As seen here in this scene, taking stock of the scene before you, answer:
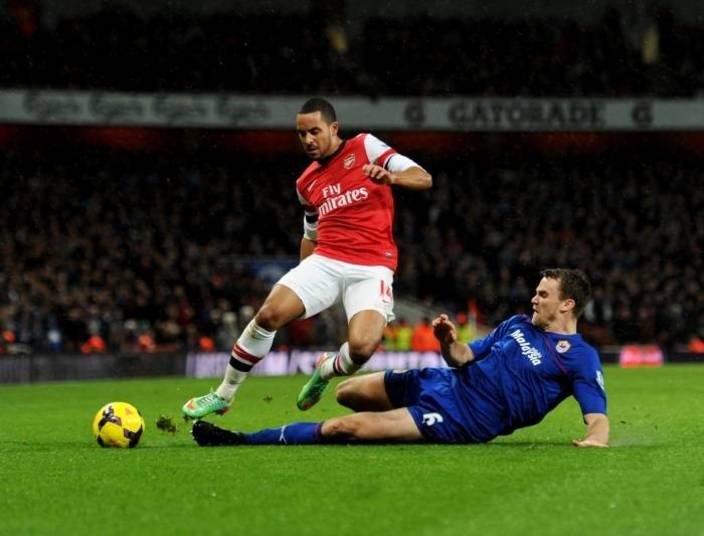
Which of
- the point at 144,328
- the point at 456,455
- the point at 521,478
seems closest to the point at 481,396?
the point at 456,455

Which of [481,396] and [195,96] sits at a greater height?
[195,96]

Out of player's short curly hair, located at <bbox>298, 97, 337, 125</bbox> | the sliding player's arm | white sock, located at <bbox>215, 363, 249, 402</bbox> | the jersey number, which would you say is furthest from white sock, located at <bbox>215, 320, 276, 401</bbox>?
the sliding player's arm

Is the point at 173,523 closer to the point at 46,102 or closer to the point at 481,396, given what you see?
the point at 481,396

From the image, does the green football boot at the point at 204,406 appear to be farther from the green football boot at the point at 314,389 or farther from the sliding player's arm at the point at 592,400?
the sliding player's arm at the point at 592,400

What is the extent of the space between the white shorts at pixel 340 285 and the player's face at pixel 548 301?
1295 mm

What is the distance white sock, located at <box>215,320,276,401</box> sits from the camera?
Answer: 8414 mm

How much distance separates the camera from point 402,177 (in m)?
8.03

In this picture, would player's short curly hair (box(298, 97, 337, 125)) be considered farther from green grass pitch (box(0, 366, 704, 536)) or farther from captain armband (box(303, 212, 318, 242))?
green grass pitch (box(0, 366, 704, 536))

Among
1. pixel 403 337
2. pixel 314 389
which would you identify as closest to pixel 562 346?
pixel 314 389

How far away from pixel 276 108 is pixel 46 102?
5.45 metres

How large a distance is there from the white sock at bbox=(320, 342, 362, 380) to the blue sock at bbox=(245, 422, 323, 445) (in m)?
0.70

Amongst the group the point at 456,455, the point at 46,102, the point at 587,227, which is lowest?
the point at 456,455

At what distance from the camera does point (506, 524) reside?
4.88 m

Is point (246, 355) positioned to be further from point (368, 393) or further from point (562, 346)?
point (562, 346)
